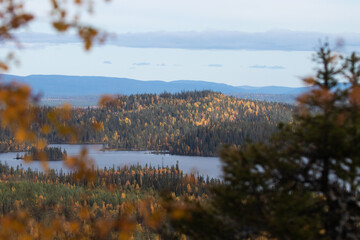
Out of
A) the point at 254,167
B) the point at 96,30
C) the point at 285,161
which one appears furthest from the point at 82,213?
the point at 285,161

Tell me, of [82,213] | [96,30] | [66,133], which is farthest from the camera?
[82,213]

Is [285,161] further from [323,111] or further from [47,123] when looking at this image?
[47,123]

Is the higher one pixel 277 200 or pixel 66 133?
pixel 66 133

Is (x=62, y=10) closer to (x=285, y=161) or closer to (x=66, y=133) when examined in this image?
(x=66, y=133)

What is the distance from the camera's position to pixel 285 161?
60.7 ft

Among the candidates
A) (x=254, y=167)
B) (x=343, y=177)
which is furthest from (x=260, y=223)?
(x=343, y=177)

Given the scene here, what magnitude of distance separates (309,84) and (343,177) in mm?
4113

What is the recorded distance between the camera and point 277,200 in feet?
58.0

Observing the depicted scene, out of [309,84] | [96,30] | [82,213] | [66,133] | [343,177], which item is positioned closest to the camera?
[66,133]

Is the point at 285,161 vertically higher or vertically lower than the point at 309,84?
lower

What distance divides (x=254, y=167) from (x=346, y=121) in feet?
12.0

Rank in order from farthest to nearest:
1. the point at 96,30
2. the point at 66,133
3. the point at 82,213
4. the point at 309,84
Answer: the point at 309,84
the point at 82,213
the point at 96,30
the point at 66,133

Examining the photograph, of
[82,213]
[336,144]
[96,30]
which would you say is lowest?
[82,213]

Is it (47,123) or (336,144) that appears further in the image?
(336,144)
